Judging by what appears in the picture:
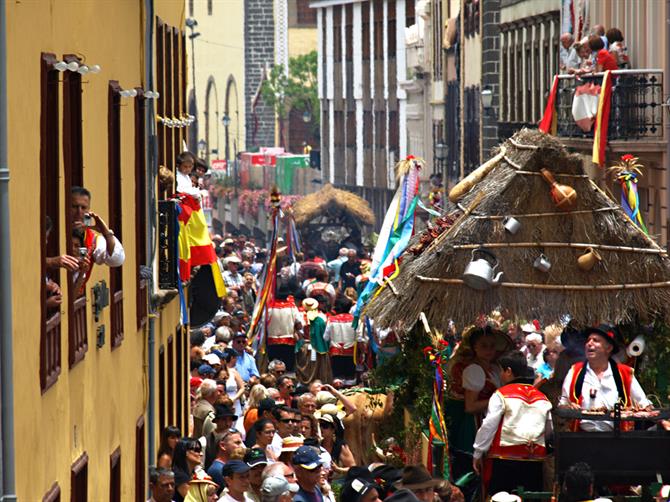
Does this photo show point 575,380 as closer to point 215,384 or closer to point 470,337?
point 470,337

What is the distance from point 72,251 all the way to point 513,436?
319 cm

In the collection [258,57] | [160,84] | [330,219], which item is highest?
[258,57]

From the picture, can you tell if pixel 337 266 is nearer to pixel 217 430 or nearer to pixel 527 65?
pixel 527 65

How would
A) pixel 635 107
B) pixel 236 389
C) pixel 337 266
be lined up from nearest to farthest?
pixel 236 389 < pixel 635 107 < pixel 337 266

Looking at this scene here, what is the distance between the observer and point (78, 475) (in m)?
14.0

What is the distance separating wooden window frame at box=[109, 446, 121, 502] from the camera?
1603cm

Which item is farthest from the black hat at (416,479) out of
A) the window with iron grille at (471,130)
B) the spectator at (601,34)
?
the window with iron grille at (471,130)

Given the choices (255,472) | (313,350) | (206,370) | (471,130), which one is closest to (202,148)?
(471,130)

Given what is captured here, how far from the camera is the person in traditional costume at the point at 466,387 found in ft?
50.0

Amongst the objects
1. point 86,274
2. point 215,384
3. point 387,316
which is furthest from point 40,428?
point 215,384

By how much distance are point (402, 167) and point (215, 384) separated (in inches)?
159

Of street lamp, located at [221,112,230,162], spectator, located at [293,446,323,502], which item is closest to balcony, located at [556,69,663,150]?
spectator, located at [293,446,323,502]

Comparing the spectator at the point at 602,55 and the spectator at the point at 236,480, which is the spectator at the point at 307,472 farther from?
the spectator at the point at 602,55

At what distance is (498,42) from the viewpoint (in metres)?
50.4
